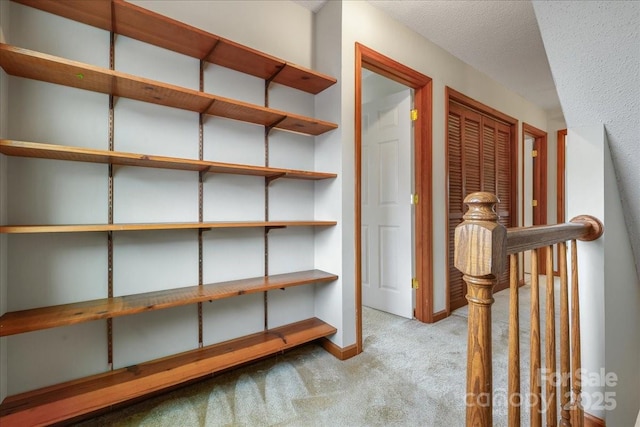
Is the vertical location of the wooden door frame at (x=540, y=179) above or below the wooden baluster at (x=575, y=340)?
above

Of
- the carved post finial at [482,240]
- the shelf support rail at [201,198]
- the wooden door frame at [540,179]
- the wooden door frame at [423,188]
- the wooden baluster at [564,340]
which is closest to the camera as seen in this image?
the carved post finial at [482,240]

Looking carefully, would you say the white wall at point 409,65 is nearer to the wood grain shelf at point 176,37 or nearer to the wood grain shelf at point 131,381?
the wood grain shelf at point 176,37

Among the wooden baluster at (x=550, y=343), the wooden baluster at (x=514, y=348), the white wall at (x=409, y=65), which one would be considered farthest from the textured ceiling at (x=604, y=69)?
the white wall at (x=409, y=65)

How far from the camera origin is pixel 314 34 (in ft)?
7.09

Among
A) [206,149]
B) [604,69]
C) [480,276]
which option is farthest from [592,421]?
[206,149]

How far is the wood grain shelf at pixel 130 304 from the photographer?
114 cm

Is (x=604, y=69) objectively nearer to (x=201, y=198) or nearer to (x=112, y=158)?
(x=201, y=198)

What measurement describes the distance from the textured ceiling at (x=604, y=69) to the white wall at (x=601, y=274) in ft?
0.17

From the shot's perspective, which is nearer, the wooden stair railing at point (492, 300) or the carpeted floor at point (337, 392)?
the wooden stair railing at point (492, 300)

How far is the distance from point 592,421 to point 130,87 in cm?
244

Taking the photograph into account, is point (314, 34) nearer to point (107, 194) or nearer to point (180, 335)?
point (107, 194)

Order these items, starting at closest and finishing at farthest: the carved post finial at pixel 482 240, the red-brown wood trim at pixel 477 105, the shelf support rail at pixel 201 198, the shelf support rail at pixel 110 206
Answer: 1. the carved post finial at pixel 482 240
2. the shelf support rail at pixel 110 206
3. the shelf support rail at pixel 201 198
4. the red-brown wood trim at pixel 477 105

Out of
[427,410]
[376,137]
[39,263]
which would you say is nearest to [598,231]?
[427,410]

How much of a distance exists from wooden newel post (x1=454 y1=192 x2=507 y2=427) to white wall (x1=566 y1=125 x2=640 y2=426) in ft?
2.91
